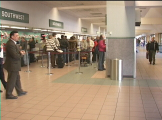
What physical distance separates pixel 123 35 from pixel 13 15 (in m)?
6.00

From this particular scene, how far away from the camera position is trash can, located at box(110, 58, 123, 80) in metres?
7.33

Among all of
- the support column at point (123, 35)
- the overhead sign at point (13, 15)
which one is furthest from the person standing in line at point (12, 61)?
the overhead sign at point (13, 15)

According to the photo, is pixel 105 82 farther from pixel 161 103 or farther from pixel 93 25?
pixel 93 25

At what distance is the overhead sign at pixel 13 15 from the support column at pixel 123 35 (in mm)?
5189

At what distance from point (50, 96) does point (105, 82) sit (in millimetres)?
2322

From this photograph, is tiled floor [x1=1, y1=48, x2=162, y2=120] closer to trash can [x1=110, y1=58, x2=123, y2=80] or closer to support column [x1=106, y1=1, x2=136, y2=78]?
trash can [x1=110, y1=58, x2=123, y2=80]

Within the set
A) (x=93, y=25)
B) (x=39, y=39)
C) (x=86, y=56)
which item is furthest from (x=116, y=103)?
(x=93, y=25)

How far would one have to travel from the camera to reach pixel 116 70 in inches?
291

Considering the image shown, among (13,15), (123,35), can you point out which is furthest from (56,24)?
(123,35)

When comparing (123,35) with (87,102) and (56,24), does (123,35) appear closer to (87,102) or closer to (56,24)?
(87,102)

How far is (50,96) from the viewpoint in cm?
538

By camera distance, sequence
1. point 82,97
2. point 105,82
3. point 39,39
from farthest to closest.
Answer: point 39,39 < point 105,82 < point 82,97

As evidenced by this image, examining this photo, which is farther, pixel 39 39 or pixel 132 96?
pixel 39 39

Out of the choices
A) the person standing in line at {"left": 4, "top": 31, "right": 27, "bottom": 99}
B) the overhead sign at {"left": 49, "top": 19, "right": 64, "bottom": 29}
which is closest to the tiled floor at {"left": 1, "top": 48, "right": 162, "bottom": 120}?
the person standing in line at {"left": 4, "top": 31, "right": 27, "bottom": 99}
